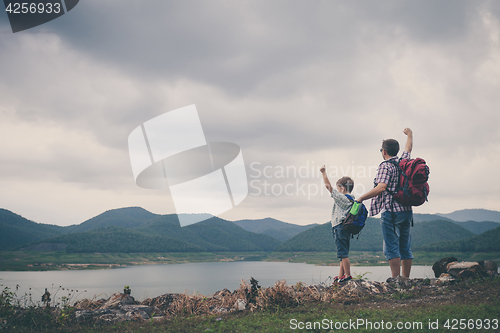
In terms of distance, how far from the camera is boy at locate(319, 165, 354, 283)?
609 cm

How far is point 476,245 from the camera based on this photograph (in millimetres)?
97312

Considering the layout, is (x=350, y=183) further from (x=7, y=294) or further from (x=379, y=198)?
(x=7, y=294)

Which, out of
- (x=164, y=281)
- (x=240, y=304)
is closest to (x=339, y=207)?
(x=240, y=304)

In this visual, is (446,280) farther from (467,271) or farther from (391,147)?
(391,147)

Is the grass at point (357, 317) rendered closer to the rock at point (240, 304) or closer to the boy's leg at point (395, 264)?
the rock at point (240, 304)

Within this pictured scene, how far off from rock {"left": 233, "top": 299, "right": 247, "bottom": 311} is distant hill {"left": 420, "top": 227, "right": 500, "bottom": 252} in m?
110

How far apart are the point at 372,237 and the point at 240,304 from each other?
485ft

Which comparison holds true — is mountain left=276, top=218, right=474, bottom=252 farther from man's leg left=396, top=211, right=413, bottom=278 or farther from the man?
the man

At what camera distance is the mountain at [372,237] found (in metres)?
137

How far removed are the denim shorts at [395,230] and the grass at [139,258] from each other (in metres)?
89.8

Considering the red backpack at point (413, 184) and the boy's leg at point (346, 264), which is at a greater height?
the red backpack at point (413, 184)

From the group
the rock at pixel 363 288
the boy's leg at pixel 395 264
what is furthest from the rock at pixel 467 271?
the rock at pixel 363 288

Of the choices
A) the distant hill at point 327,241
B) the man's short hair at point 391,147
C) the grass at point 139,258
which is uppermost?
the man's short hair at point 391,147

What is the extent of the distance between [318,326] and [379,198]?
278 cm
